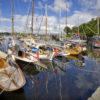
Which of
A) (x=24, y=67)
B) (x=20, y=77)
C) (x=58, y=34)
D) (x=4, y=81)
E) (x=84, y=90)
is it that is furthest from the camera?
(x=58, y=34)

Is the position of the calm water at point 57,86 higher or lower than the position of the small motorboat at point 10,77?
lower

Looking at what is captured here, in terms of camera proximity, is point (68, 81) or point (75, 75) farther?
point (75, 75)

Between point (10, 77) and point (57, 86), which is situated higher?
point (10, 77)

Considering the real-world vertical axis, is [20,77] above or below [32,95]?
above

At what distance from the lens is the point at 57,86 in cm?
2203

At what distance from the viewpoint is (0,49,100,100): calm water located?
61.8ft

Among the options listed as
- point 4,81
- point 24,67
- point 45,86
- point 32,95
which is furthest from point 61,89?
point 24,67

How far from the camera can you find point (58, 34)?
89.1 metres

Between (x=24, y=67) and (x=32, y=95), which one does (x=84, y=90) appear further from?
(x=24, y=67)

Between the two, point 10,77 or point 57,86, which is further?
point 57,86

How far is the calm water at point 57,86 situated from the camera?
1884 cm

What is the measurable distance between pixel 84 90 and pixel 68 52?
27.6 meters

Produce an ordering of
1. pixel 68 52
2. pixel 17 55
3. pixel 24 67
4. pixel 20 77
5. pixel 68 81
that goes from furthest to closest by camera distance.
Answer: pixel 68 52 < pixel 17 55 < pixel 24 67 < pixel 68 81 < pixel 20 77

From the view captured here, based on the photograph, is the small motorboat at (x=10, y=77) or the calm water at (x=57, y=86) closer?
the small motorboat at (x=10, y=77)
